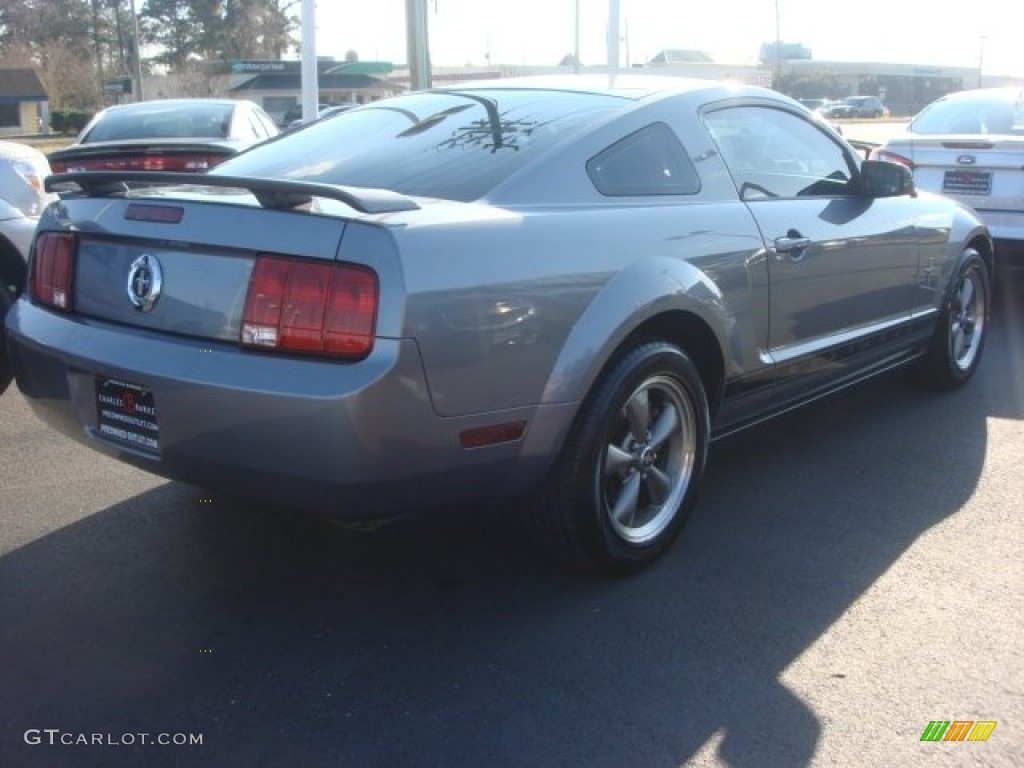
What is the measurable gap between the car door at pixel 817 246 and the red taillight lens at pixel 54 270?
2246 mm

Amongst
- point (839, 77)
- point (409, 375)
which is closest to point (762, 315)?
point (409, 375)

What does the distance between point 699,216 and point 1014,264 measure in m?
5.16

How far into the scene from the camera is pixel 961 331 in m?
5.87

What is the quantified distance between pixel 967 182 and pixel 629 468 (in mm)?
5313

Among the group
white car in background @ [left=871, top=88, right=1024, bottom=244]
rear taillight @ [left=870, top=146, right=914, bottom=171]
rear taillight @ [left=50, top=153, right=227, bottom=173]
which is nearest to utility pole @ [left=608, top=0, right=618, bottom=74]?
white car in background @ [left=871, top=88, right=1024, bottom=244]

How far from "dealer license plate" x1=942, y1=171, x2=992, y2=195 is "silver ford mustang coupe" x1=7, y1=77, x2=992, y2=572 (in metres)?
3.68

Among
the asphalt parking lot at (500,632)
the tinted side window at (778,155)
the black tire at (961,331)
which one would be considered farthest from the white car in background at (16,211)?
the black tire at (961,331)

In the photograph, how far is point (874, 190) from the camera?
4.67 metres

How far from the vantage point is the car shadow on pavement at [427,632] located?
269 cm

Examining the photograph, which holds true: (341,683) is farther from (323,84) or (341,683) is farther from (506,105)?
(323,84)

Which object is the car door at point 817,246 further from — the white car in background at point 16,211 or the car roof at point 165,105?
the car roof at point 165,105

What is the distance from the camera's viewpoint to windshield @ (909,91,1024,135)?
27.8 ft

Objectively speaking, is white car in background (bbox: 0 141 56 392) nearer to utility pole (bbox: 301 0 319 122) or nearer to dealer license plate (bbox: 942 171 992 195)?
dealer license plate (bbox: 942 171 992 195)
